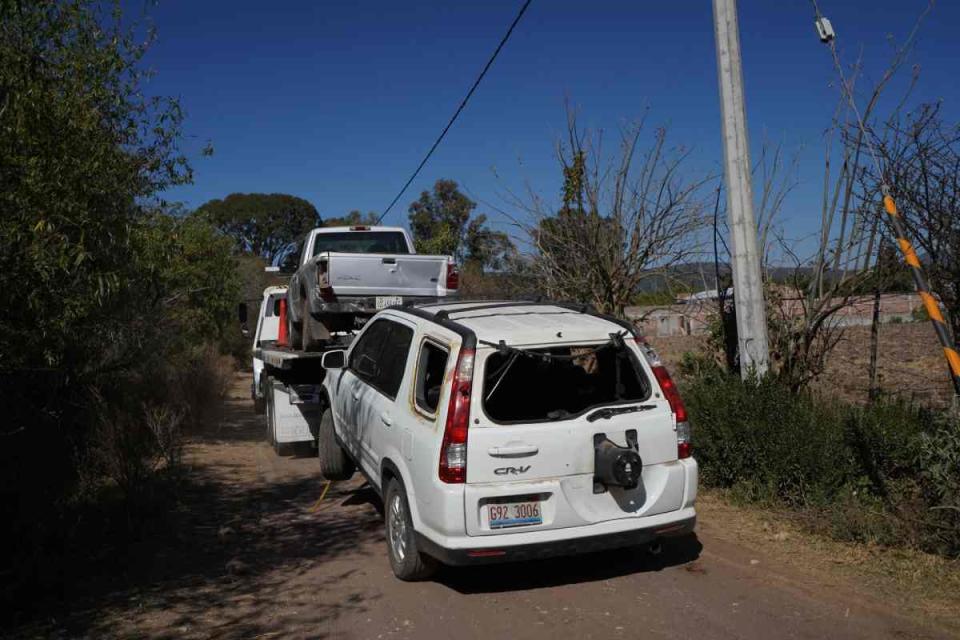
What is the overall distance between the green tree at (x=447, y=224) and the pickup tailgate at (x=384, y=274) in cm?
1310

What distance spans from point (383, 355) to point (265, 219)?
2175 inches

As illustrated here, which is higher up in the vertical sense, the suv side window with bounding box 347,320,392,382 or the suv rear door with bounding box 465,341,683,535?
the suv side window with bounding box 347,320,392,382

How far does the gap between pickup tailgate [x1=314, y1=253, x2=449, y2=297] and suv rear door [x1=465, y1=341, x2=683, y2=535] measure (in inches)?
156

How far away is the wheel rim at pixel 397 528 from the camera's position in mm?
5582

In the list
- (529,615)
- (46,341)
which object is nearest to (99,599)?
(46,341)

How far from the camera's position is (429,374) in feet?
19.6

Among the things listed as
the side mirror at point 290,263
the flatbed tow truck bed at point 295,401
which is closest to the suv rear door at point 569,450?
the flatbed tow truck bed at point 295,401

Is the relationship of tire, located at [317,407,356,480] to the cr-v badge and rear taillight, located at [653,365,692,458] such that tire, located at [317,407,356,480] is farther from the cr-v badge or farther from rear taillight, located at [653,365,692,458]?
rear taillight, located at [653,365,692,458]

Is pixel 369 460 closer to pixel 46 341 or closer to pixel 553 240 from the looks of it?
pixel 46 341

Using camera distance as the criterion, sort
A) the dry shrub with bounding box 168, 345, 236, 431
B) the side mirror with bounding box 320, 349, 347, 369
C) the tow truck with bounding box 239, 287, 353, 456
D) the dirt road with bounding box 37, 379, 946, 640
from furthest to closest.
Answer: the dry shrub with bounding box 168, 345, 236, 431
the tow truck with bounding box 239, 287, 353, 456
the side mirror with bounding box 320, 349, 347, 369
the dirt road with bounding box 37, 379, 946, 640

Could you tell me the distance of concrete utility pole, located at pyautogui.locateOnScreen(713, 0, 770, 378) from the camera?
27.1 feet

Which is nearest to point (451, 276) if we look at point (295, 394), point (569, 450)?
point (295, 394)

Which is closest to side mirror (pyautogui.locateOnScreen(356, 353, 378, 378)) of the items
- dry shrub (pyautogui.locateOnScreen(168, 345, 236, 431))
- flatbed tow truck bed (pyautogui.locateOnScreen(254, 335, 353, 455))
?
flatbed tow truck bed (pyautogui.locateOnScreen(254, 335, 353, 455))

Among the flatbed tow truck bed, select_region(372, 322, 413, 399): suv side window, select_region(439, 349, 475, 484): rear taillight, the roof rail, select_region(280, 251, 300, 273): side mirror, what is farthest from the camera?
select_region(280, 251, 300, 273): side mirror
